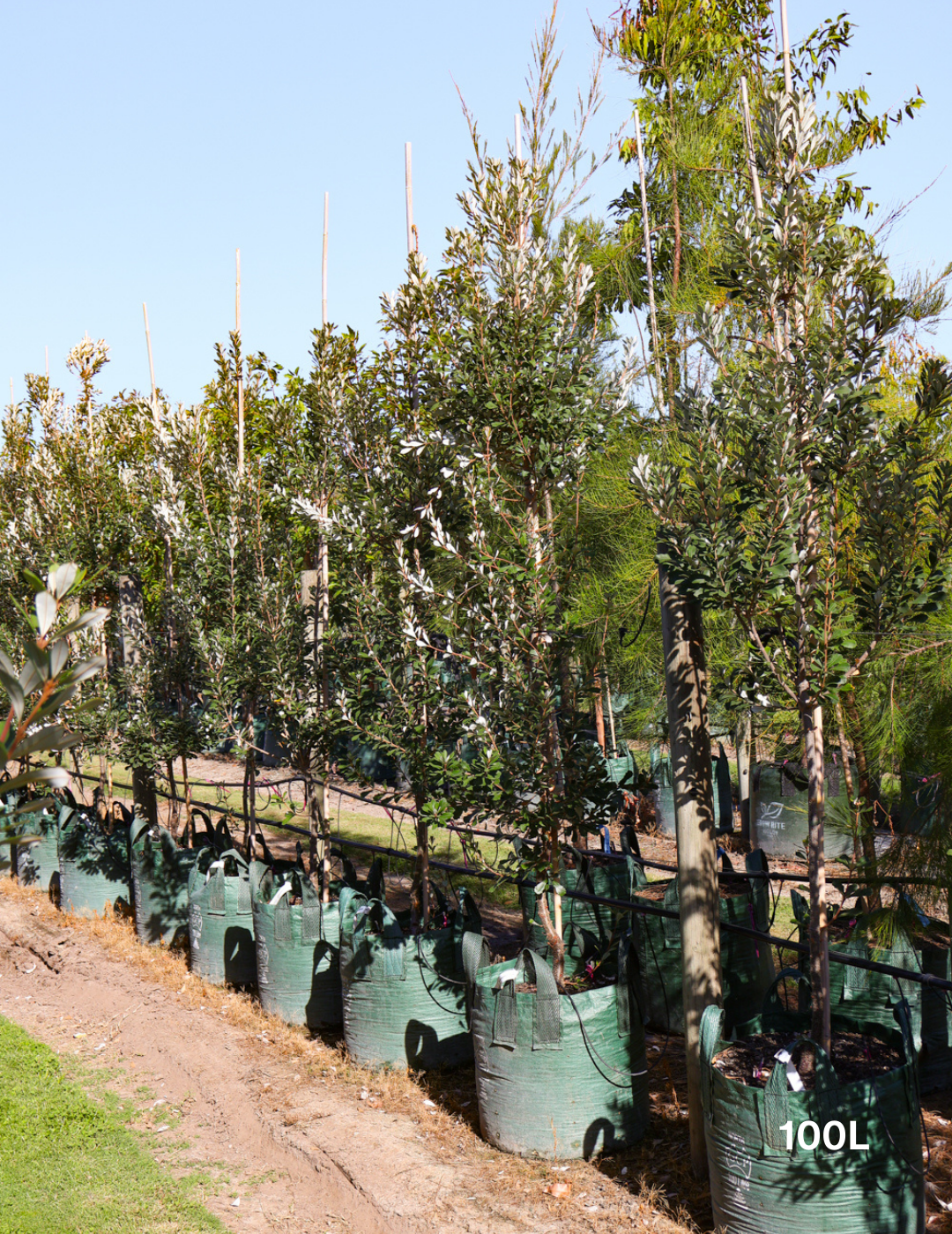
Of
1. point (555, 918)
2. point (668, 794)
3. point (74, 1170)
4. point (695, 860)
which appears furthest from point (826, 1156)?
point (668, 794)

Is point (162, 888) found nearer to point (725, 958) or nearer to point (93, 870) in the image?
point (93, 870)

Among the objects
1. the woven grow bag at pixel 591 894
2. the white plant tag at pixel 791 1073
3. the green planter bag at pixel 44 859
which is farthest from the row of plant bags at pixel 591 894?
the green planter bag at pixel 44 859

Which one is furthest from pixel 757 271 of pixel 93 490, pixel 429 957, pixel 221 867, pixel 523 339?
pixel 93 490

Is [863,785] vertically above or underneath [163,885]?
above

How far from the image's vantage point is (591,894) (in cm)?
575

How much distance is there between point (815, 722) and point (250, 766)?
5.15 m

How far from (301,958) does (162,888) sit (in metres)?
2.24

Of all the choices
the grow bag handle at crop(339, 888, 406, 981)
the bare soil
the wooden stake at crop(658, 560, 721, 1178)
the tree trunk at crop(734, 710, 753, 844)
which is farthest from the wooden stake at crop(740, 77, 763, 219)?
the tree trunk at crop(734, 710, 753, 844)

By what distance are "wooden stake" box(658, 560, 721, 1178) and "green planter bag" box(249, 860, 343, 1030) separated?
259 cm

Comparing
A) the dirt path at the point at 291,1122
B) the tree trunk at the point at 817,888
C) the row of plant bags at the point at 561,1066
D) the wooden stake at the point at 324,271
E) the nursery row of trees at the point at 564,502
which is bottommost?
the dirt path at the point at 291,1122

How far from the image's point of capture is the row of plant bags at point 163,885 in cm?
789

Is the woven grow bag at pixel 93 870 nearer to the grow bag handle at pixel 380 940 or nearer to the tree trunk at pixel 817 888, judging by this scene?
the grow bag handle at pixel 380 940

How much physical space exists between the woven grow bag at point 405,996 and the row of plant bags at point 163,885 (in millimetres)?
2750

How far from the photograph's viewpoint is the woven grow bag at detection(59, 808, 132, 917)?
8.76 metres
